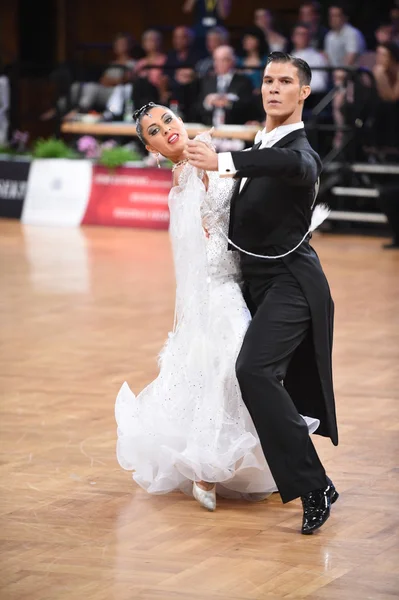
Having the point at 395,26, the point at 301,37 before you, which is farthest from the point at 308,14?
the point at 395,26

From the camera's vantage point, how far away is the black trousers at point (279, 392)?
3.83 meters

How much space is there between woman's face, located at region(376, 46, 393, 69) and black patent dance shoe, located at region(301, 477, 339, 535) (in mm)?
8396

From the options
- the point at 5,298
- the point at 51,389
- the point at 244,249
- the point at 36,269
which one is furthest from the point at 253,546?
the point at 36,269

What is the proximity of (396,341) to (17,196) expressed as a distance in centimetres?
711

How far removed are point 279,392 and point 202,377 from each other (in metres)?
0.39

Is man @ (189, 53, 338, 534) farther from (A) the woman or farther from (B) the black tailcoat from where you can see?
(A) the woman

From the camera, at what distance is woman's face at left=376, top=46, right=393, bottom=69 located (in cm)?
1158

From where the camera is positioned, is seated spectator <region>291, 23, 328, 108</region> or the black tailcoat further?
seated spectator <region>291, 23, 328, 108</region>

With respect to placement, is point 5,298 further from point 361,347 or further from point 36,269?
point 361,347

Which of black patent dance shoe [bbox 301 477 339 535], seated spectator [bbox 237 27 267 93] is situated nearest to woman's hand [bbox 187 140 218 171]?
black patent dance shoe [bbox 301 477 339 535]

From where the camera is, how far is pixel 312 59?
12406 millimetres

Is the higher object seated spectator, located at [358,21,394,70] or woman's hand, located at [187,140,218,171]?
seated spectator, located at [358,21,394,70]

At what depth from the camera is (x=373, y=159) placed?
12.2 meters

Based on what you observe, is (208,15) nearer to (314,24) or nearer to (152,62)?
(152,62)
